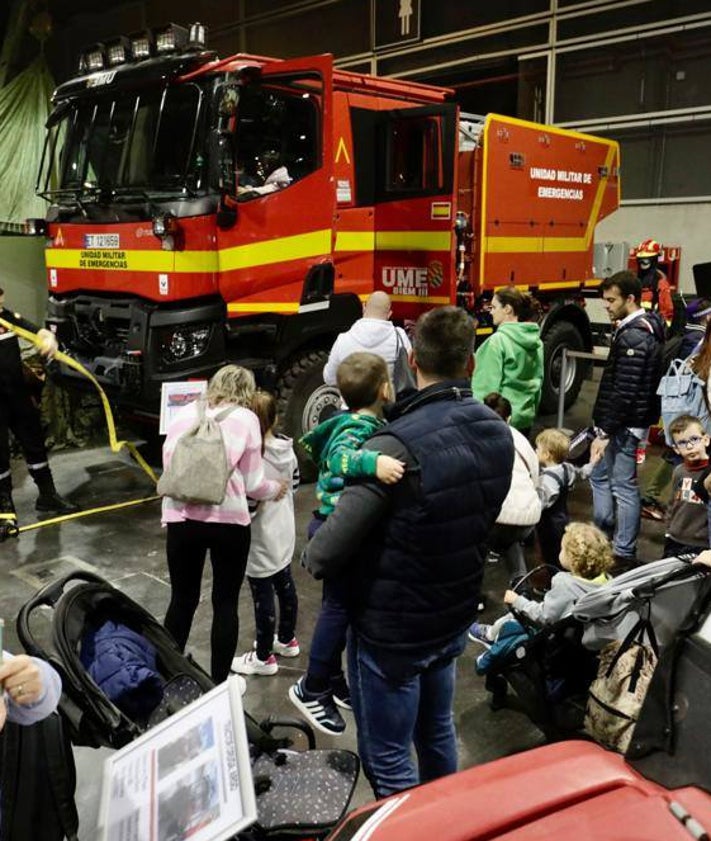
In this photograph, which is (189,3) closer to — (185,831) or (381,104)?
(381,104)

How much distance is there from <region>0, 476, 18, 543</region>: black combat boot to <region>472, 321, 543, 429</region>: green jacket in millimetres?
3181

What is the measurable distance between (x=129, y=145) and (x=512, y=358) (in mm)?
3152

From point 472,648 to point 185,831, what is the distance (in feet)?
8.25

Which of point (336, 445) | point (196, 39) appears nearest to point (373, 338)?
point (336, 445)

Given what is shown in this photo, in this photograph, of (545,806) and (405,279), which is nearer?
(545,806)

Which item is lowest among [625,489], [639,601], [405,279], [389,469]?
[625,489]

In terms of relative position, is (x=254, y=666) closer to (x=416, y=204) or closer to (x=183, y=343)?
(x=183, y=343)

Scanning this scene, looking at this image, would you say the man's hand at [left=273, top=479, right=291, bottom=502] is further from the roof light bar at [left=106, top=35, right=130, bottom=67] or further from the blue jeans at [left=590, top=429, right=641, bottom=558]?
the roof light bar at [left=106, top=35, right=130, bottom=67]

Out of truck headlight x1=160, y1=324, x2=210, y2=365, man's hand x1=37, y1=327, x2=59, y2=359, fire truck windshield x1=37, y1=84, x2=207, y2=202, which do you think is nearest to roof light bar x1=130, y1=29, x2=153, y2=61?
fire truck windshield x1=37, y1=84, x2=207, y2=202

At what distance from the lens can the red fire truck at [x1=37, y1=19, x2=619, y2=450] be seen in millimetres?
5305

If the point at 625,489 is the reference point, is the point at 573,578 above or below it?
above

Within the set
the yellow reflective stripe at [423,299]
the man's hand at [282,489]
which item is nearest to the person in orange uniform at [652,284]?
the yellow reflective stripe at [423,299]

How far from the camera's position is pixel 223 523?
3029 mm

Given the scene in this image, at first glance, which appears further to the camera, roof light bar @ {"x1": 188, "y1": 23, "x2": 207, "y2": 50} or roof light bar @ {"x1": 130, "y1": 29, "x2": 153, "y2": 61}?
roof light bar @ {"x1": 130, "y1": 29, "x2": 153, "y2": 61}
